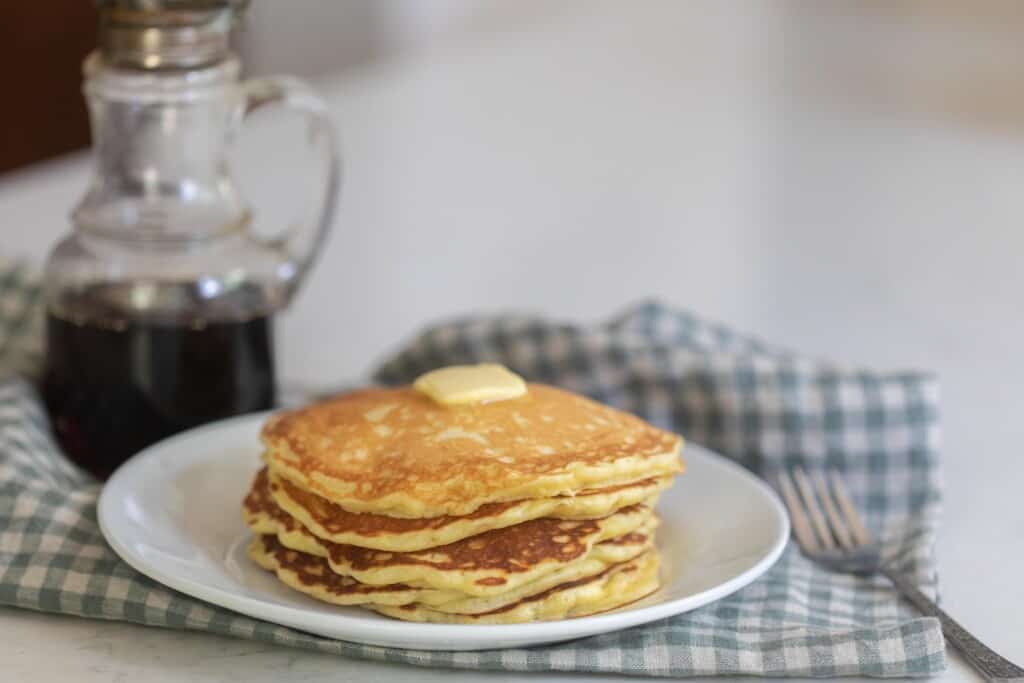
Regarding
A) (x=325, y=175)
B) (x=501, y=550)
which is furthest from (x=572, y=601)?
(x=325, y=175)

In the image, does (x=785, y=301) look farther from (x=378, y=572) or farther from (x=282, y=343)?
(x=378, y=572)

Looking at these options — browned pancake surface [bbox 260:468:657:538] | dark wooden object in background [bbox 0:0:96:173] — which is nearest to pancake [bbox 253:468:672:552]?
browned pancake surface [bbox 260:468:657:538]

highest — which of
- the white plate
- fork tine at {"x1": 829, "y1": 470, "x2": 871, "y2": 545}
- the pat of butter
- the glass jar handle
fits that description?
the glass jar handle

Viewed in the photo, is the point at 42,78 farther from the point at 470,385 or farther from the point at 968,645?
the point at 968,645

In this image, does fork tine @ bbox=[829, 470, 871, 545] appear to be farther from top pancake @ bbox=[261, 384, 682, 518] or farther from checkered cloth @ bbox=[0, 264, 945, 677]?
top pancake @ bbox=[261, 384, 682, 518]

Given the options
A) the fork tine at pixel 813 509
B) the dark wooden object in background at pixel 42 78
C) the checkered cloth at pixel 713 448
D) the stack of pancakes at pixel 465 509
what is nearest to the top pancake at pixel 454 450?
the stack of pancakes at pixel 465 509

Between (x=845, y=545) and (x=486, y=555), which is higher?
(x=486, y=555)

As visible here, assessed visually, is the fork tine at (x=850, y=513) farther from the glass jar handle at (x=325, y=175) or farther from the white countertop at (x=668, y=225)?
the glass jar handle at (x=325, y=175)
